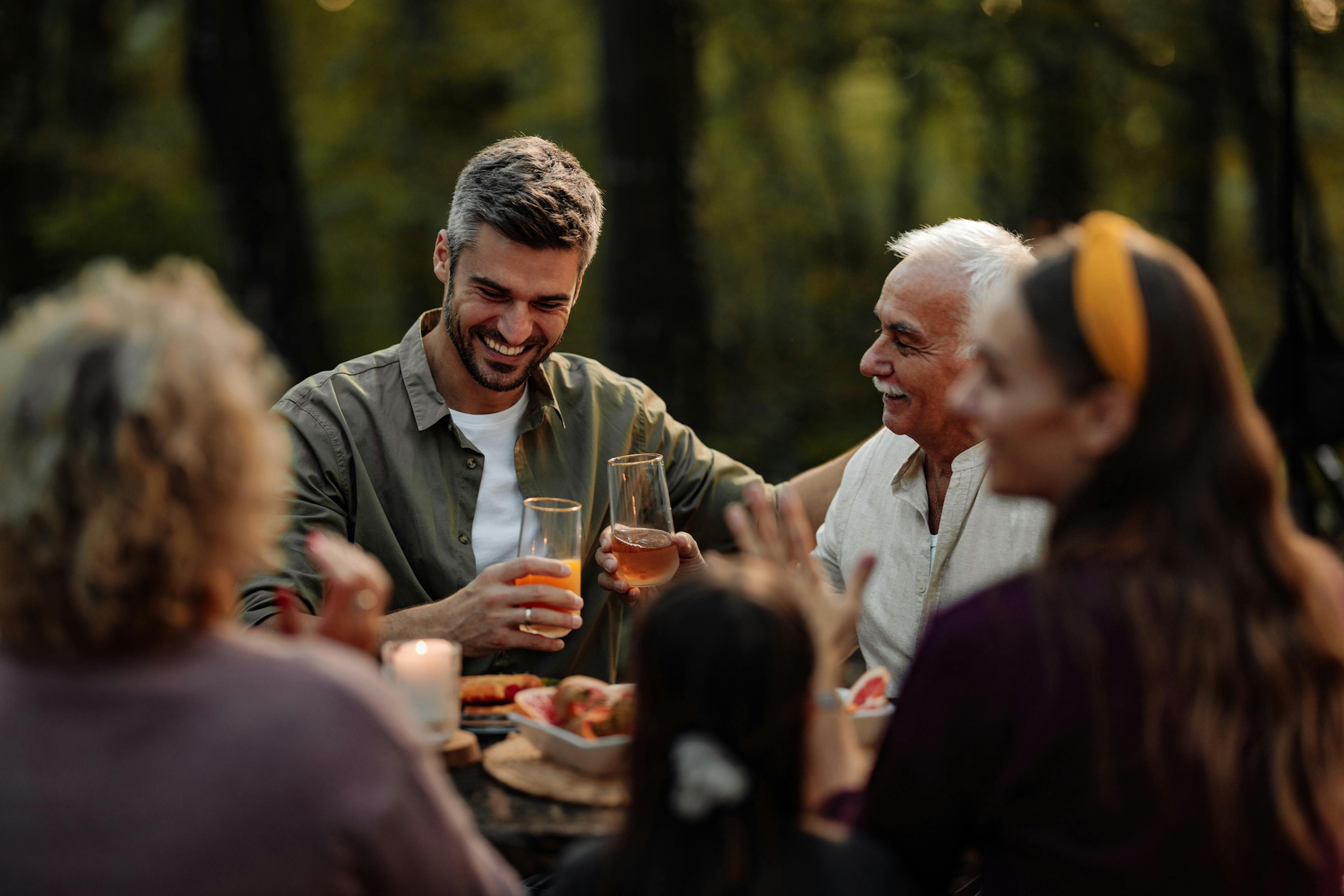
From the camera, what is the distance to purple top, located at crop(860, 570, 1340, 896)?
1.54 m

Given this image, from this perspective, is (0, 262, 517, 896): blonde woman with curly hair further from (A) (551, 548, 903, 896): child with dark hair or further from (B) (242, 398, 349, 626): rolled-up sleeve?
(B) (242, 398, 349, 626): rolled-up sleeve

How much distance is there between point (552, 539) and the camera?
257 centimetres

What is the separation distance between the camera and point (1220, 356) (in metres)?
1.64

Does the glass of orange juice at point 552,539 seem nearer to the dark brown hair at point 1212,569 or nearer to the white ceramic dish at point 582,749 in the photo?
the white ceramic dish at point 582,749

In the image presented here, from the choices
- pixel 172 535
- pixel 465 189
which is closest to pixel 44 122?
pixel 465 189

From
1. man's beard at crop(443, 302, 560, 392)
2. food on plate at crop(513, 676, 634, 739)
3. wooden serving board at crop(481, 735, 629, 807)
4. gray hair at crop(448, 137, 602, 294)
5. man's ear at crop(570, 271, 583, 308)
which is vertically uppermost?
gray hair at crop(448, 137, 602, 294)

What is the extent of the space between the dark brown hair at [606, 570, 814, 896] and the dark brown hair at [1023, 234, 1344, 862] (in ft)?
1.29

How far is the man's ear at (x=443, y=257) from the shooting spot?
3.49 meters

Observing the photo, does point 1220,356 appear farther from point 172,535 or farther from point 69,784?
point 69,784

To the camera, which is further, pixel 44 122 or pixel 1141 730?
pixel 44 122

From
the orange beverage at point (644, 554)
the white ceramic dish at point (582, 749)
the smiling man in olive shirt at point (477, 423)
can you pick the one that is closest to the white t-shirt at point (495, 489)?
the smiling man in olive shirt at point (477, 423)

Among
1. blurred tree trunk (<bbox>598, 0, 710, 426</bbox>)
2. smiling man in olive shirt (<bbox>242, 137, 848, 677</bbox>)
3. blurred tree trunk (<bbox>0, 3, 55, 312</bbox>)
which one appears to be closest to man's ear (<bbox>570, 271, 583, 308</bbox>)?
smiling man in olive shirt (<bbox>242, 137, 848, 677</bbox>)

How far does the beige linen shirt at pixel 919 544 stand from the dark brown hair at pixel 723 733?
1603mm

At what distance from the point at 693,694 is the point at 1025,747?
45 cm
